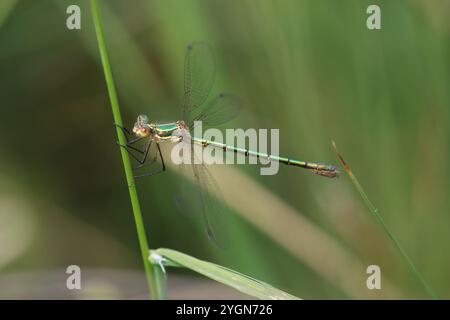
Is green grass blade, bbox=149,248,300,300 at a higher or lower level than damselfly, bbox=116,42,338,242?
lower

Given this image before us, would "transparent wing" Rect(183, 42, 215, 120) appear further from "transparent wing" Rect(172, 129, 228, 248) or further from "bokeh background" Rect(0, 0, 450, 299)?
"bokeh background" Rect(0, 0, 450, 299)

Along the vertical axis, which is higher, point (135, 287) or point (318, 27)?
point (318, 27)

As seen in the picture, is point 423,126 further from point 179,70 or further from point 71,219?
point 71,219

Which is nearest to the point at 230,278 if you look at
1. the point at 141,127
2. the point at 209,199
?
the point at 209,199

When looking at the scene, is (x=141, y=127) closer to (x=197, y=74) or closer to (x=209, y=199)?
(x=197, y=74)

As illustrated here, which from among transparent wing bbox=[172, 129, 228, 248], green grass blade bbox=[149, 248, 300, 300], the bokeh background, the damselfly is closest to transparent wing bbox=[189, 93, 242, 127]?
the damselfly
